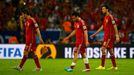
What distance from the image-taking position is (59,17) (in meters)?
27.6

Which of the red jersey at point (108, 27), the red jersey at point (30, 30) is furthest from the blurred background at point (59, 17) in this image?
the red jersey at point (30, 30)

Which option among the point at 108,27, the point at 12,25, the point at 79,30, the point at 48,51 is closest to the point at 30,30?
the point at 79,30

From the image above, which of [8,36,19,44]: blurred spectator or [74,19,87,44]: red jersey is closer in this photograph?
[74,19,87,44]: red jersey

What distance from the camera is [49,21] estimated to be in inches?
1070

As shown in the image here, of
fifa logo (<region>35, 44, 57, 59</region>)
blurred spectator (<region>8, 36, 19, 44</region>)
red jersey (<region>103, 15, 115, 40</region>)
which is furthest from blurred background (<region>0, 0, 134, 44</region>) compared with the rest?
red jersey (<region>103, 15, 115, 40</region>)

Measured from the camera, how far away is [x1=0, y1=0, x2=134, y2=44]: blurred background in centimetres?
2553

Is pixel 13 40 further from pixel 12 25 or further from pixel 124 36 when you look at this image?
pixel 124 36

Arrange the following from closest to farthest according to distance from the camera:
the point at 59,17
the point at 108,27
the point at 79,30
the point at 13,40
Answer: the point at 79,30, the point at 108,27, the point at 13,40, the point at 59,17

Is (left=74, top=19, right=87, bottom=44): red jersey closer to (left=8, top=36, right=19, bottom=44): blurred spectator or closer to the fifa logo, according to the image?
the fifa logo

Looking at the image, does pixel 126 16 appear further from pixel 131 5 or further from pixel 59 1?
pixel 59 1

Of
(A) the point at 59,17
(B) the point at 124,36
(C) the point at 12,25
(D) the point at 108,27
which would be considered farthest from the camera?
(A) the point at 59,17

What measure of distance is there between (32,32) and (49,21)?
12.2 metres

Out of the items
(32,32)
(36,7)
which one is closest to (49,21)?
(36,7)

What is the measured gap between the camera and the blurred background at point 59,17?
1005 inches
